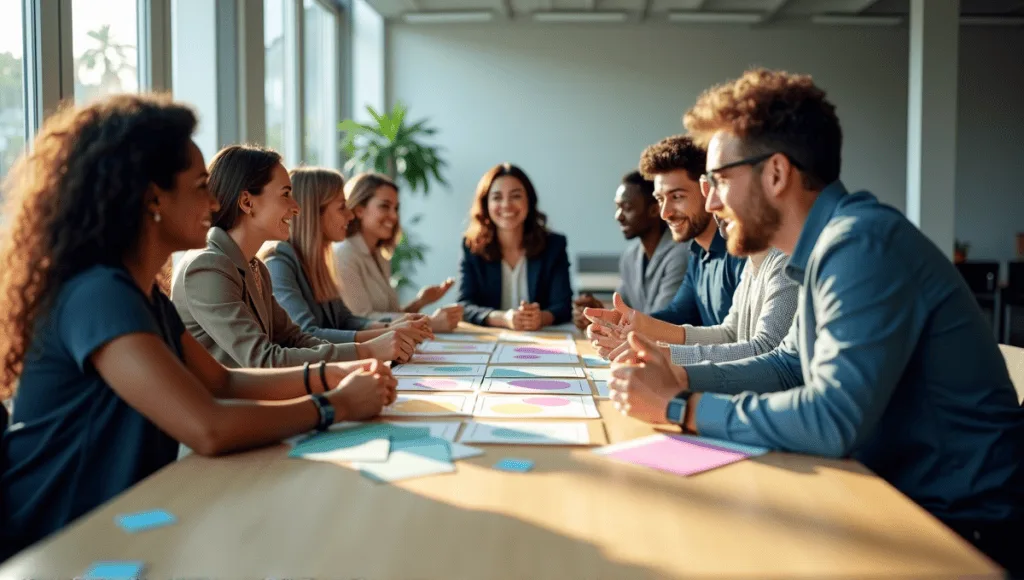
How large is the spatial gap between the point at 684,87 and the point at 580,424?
7.58 m

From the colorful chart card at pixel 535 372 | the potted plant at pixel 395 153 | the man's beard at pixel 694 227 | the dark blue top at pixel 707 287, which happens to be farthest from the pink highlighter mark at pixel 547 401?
the potted plant at pixel 395 153

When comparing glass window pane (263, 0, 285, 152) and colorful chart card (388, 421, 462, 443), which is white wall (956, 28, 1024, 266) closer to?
glass window pane (263, 0, 285, 152)

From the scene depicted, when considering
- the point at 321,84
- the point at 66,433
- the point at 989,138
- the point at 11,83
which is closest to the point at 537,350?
the point at 66,433

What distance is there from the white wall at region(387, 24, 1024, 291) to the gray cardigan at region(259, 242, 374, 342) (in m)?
5.40

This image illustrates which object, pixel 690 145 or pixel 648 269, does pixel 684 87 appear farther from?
pixel 690 145

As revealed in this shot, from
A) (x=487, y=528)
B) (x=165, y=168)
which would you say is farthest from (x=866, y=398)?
(x=165, y=168)

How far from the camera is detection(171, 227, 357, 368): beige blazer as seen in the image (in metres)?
2.35

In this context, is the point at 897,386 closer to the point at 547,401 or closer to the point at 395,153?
the point at 547,401

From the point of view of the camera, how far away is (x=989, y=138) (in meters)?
8.90

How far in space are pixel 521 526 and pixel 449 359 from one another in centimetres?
157

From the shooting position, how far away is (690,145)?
11.1 ft

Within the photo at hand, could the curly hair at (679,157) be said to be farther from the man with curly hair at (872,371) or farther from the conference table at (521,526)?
the conference table at (521,526)

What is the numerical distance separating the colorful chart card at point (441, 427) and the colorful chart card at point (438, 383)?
39 centimetres

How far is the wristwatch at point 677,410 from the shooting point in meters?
1.63
